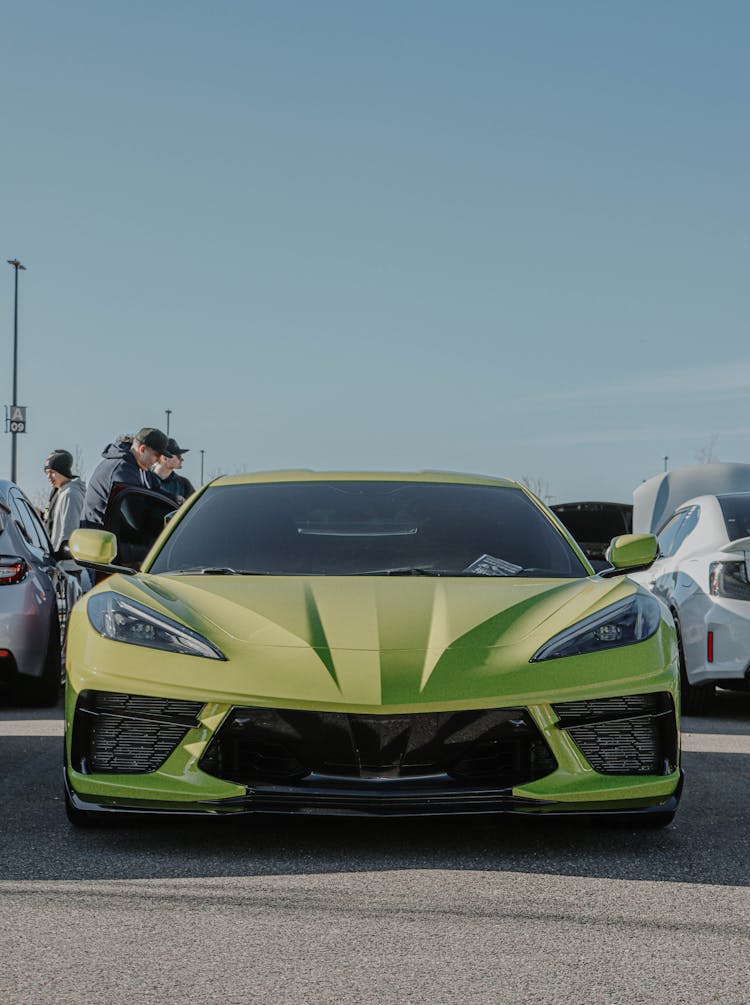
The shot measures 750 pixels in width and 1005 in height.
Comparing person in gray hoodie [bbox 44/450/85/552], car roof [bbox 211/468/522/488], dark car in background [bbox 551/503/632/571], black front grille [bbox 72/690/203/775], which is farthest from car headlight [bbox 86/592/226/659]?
dark car in background [bbox 551/503/632/571]

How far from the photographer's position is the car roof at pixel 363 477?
22.2 ft

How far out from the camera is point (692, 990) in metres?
3.40

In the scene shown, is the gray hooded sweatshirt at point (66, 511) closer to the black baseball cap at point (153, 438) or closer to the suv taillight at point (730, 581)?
the black baseball cap at point (153, 438)

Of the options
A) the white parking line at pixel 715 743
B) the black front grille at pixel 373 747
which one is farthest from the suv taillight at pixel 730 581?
the black front grille at pixel 373 747

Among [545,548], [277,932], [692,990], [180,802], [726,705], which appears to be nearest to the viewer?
[692,990]

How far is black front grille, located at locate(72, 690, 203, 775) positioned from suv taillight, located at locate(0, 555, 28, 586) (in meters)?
4.94

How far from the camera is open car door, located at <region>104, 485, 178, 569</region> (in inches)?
316

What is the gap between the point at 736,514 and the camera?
10.3 m

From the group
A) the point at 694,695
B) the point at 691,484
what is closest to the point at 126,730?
the point at 694,695

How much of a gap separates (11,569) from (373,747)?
5626 mm

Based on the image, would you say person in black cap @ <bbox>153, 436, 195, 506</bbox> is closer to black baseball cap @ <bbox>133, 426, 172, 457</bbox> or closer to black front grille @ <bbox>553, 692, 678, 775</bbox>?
black baseball cap @ <bbox>133, 426, 172, 457</bbox>

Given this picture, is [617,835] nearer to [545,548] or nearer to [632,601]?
[632,601]

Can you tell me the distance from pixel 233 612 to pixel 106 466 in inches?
200

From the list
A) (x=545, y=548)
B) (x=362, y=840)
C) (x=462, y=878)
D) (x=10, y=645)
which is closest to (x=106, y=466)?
(x=10, y=645)
